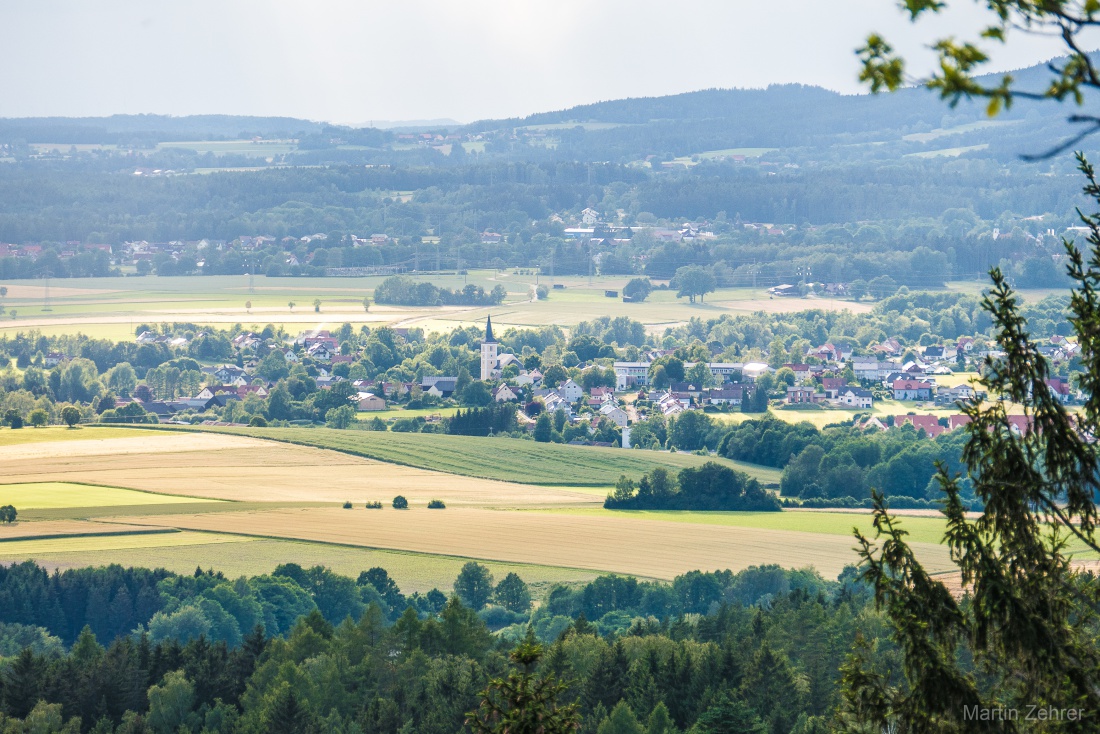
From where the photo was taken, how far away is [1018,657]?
411 inches

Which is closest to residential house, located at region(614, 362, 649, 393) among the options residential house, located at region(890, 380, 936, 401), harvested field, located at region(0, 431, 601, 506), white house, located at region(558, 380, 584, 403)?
white house, located at region(558, 380, 584, 403)

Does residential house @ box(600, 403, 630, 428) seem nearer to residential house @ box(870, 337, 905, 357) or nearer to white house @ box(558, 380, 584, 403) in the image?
white house @ box(558, 380, 584, 403)

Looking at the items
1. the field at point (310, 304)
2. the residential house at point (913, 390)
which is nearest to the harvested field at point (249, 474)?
the residential house at point (913, 390)

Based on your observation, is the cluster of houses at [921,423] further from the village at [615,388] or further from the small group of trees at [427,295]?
the small group of trees at [427,295]

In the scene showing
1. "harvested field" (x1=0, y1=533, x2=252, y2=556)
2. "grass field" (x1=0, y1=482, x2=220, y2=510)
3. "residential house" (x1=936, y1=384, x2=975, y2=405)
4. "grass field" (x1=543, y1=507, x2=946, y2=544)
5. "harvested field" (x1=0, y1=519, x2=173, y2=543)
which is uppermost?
"residential house" (x1=936, y1=384, x2=975, y2=405)

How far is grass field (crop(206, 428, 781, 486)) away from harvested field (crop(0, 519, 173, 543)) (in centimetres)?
2076

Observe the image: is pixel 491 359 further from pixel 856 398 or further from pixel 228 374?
pixel 856 398

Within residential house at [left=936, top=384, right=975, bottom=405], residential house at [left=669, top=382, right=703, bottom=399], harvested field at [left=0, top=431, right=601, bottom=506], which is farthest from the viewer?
residential house at [left=669, top=382, right=703, bottom=399]

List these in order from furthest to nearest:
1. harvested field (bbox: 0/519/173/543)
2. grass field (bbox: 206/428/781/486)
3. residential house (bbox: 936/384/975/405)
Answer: residential house (bbox: 936/384/975/405) → grass field (bbox: 206/428/781/486) → harvested field (bbox: 0/519/173/543)

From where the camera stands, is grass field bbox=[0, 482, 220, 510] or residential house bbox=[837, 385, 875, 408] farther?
residential house bbox=[837, 385, 875, 408]

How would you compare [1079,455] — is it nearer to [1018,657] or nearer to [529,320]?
[1018,657]

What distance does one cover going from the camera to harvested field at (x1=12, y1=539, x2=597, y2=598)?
5600 centimetres

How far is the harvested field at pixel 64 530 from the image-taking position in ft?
198

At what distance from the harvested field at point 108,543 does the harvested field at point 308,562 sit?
16.9 inches
